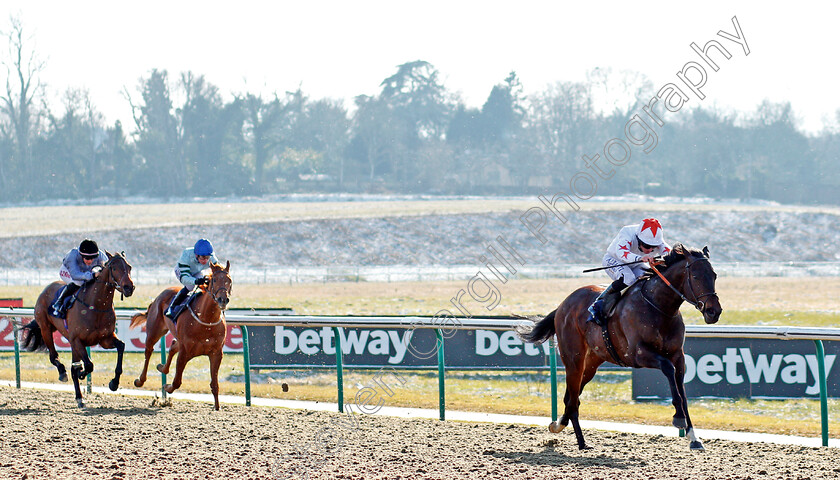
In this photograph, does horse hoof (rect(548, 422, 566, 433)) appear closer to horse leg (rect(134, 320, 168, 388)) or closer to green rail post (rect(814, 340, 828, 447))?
green rail post (rect(814, 340, 828, 447))

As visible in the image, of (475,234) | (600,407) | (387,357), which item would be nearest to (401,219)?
(475,234)

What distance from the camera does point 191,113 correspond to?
65.5m

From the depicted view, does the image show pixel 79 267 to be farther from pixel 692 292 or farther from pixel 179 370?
pixel 692 292

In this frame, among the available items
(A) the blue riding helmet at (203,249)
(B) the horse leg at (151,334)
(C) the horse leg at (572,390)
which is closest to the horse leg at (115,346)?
(B) the horse leg at (151,334)

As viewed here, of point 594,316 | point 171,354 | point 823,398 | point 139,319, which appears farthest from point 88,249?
point 823,398

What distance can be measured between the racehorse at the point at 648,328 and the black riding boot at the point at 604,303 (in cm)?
6

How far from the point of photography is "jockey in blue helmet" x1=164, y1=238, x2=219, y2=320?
960 centimetres

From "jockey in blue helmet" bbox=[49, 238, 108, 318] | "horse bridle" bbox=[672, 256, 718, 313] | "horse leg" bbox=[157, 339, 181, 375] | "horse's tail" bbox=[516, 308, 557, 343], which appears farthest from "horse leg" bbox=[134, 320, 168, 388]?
"horse bridle" bbox=[672, 256, 718, 313]

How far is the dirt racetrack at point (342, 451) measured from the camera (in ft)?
21.4

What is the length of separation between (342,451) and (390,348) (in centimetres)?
587

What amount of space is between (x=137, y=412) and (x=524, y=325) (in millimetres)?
3927

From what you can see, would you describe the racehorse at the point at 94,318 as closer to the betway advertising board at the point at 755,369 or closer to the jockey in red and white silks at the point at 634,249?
the jockey in red and white silks at the point at 634,249

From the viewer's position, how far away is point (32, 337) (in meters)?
11.2

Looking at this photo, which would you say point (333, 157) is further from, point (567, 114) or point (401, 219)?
point (401, 219)
